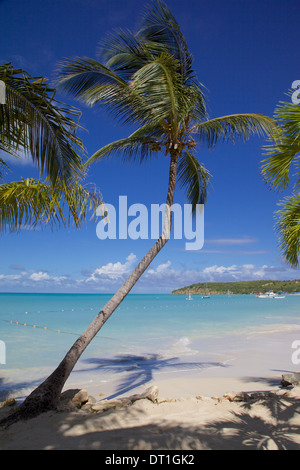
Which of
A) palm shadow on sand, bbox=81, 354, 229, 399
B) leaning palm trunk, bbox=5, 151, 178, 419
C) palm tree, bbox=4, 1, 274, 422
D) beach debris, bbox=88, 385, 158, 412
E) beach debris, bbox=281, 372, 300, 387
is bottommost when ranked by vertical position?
palm shadow on sand, bbox=81, 354, 229, 399

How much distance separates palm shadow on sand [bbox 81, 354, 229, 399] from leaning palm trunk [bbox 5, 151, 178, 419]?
3.01m

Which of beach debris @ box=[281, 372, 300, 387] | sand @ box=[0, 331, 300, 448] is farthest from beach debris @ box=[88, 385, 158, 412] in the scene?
beach debris @ box=[281, 372, 300, 387]

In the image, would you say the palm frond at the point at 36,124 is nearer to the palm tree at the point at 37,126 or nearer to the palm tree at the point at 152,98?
the palm tree at the point at 37,126

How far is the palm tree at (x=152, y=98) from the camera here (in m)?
5.48

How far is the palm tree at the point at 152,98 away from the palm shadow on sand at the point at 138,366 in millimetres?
3713

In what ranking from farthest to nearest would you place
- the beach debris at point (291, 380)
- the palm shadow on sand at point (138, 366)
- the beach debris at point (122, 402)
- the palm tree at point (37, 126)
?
the palm shadow on sand at point (138, 366)
the beach debris at point (291, 380)
the beach debris at point (122, 402)
the palm tree at point (37, 126)

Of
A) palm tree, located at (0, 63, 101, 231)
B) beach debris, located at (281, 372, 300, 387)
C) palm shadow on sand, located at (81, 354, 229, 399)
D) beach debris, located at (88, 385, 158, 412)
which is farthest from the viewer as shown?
palm shadow on sand, located at (81, 354, 229, 399)

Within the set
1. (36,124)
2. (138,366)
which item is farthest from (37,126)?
(138,366)

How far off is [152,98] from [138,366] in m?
7.94

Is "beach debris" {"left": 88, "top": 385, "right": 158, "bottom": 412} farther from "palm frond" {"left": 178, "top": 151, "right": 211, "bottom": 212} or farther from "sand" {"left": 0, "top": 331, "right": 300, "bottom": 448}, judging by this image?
"palm frond" {"left": 178, "top": 151, "right": 211, "bottom": 212}

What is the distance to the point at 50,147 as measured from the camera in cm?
352

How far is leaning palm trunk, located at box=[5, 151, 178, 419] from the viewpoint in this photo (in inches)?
178

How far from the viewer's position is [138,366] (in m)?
10.3

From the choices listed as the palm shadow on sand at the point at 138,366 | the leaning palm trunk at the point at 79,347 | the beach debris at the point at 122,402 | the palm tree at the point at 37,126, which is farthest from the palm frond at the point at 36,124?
the palm shadow on sand at the point at 138,366
